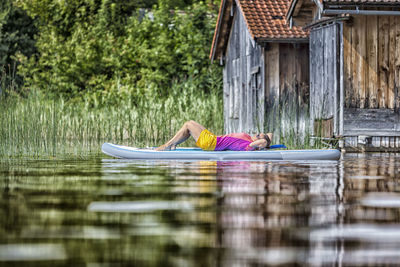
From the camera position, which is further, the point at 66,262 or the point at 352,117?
the point at 352,117

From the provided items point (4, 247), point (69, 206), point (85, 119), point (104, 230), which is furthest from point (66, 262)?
point (85, 119)

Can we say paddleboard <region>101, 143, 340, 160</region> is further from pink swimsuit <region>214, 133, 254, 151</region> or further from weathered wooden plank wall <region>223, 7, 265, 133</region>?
weathered wooden plank wall <region>223, 7, 265, 133</region>

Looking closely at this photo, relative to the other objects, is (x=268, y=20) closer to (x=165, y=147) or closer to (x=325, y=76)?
(x=325, y=76)

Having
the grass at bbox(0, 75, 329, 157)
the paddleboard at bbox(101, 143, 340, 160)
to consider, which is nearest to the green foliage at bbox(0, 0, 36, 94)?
the grass at bbox(0, 75, 329, 157)

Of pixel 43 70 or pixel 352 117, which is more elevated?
pixel 43 70

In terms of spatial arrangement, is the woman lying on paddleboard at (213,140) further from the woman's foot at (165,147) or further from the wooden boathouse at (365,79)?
the wooden boathouse at (365,79)

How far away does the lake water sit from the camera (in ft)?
15.1

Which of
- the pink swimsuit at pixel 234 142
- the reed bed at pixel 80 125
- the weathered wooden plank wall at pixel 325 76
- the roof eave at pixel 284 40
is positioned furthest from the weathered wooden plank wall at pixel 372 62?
the reed bed at pixel 80 125

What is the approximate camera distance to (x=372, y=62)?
18.2 m

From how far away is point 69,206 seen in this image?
7.04 m

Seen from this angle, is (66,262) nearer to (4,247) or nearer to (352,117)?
(4,247)

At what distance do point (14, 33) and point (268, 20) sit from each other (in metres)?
19.7

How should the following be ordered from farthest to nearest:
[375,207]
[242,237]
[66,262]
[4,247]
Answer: [375,207]
[242,237]
[4,247]
[66,262]

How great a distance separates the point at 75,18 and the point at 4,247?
119 ft
